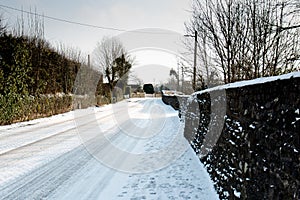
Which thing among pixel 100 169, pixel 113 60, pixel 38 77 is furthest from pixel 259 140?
pixel 113 60

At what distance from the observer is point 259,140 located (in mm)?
2527

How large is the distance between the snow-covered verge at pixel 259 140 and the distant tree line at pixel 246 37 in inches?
101

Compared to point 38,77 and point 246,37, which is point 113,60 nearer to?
point 38,77

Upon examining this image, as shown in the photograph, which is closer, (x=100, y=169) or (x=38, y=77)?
(x=100, y=169)

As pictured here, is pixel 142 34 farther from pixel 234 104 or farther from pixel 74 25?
pixel 234 104

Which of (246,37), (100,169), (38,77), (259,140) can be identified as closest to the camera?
(259,140)

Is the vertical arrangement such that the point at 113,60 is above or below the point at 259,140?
above

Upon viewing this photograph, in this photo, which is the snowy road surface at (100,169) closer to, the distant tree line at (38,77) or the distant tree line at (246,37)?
the distant tree line at (246,37)

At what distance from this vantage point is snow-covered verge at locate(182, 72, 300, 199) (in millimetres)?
1920

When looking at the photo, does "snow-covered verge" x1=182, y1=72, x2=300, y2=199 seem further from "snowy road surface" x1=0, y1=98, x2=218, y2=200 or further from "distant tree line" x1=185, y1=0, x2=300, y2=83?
"distant tree line" x1=185, y1=0, x2=300, y2=83

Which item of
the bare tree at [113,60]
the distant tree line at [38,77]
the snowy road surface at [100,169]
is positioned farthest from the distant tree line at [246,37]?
the bare tree at [113,60]

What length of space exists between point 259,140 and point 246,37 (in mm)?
6008

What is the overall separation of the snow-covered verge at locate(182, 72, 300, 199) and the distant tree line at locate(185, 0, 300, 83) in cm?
257

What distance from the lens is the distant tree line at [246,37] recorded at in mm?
6452
